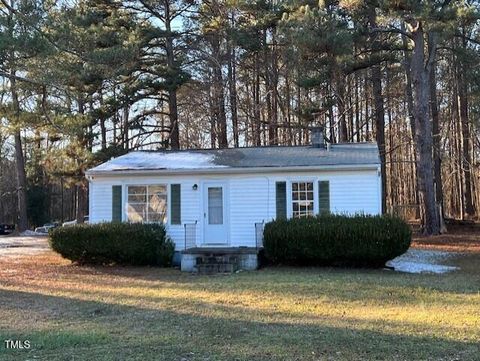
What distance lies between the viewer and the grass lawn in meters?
5.26

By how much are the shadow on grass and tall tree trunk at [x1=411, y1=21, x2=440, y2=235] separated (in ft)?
51.8

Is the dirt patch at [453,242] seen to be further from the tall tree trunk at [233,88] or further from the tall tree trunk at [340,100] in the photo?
the tall tree trunk at [233,88]

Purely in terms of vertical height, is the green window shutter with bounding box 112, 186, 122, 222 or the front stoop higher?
the green window shutter with bounding box 112, 186, 122, 222

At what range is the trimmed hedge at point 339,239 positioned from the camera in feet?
40.7

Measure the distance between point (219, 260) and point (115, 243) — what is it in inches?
107

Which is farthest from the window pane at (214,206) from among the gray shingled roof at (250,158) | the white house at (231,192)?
the gray shingled roof at (250,158)

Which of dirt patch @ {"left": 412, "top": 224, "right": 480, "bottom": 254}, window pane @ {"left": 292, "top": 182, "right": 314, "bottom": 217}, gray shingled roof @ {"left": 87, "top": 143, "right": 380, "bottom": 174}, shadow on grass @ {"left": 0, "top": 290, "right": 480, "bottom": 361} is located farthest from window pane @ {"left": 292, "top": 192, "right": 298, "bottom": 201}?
shadow on grass @ {"left": 0, "top": 290, "right": 480, "bottom": 361}

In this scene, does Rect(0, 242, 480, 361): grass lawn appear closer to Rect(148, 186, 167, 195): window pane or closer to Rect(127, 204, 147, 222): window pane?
Rect(127, 204, 147, 222): window pane

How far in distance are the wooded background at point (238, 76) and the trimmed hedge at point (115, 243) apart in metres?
3.22

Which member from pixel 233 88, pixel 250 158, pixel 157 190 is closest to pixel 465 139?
pixel 233 88

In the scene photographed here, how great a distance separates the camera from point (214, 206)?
1486cm

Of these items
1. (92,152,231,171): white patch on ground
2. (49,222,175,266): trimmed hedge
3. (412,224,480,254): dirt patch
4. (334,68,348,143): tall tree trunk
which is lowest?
(412,224,480,254): dirt patch

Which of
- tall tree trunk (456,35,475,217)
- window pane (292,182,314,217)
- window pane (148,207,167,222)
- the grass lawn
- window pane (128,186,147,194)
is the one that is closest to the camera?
the grass lawn

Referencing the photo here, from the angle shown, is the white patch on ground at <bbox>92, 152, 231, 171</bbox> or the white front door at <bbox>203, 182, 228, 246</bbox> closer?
the white front door at <bbox>203, 182, 228, 246</bbox>
